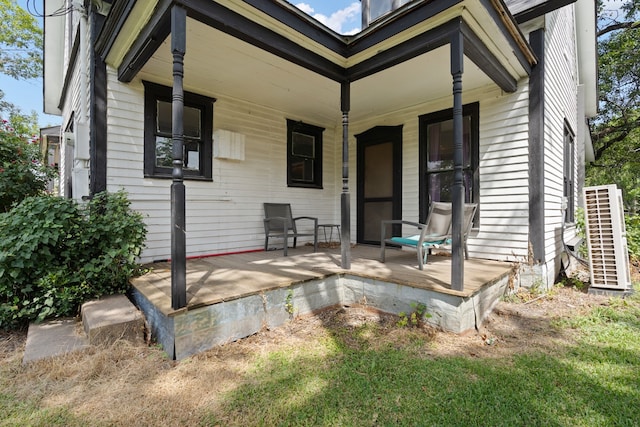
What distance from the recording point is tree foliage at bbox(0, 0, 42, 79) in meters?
12.8

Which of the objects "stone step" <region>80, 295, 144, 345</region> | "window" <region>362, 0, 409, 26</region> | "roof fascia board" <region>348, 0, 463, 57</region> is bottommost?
"stone step" <region>80, 295, 144, 345</region>

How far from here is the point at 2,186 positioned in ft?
15.1

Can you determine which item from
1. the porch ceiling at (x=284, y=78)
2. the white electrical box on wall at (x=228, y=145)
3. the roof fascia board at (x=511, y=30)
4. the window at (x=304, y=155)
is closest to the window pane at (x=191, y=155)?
the white electrical box on wall at (x=228, y=145)

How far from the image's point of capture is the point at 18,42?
13.2 metres

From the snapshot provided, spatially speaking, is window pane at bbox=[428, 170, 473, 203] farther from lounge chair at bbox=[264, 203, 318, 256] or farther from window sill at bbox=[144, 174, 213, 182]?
window sill at bbox=[144, 174, 213, 182]

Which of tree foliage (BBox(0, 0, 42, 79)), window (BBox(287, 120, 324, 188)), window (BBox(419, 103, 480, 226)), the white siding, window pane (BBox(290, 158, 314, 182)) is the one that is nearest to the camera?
the white siding

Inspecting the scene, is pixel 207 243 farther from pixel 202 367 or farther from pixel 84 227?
pixel 202 367

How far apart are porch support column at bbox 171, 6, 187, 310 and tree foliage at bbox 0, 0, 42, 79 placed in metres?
17.2

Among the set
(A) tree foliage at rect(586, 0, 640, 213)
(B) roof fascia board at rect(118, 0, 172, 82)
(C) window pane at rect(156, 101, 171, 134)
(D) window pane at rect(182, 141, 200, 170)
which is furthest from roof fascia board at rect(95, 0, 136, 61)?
(A) tree foliage at rect(586, 0, 640, 213)

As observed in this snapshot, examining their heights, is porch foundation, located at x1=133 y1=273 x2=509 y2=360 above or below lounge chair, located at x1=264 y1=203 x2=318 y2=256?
below

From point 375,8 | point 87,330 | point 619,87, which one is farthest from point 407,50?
point 619,87

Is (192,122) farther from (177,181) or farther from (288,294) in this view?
(288,294)

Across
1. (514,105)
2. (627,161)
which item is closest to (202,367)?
(514,105)

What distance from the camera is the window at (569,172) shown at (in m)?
5.49
